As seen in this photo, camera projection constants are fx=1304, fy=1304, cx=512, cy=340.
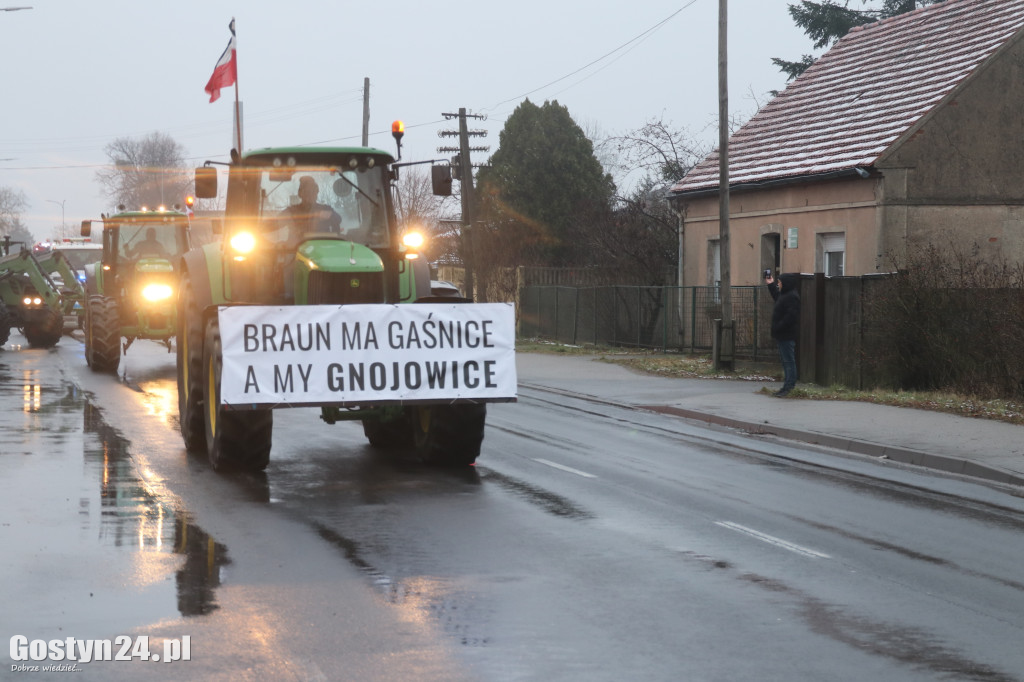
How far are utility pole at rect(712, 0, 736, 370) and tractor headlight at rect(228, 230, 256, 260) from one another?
1378cm

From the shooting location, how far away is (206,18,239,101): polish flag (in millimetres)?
23594

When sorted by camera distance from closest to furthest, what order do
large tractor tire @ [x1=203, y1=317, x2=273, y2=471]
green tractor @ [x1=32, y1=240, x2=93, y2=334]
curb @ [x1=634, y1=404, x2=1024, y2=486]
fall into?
large tractor tire @ [x1=203, y1=317, x2=273, y2=471], curb @ [x1=634, y1=404, x2=1024, y2=486], green tractor @ [x1=32, y1=240, x2=93, y2=334]

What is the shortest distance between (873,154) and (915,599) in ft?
65.0

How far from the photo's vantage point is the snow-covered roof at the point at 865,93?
26.5 meters

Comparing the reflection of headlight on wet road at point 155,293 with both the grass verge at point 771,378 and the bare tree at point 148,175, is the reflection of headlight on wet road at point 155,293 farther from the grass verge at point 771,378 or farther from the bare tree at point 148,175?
the bare tree at point 148,175

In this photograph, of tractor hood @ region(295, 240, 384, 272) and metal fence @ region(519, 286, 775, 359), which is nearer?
tractor hood @ region(295, 240, 384, 272)

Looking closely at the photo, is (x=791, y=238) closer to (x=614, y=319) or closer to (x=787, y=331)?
(x=614, y=319)

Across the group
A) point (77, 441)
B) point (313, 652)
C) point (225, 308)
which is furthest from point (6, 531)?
point (77, 441)

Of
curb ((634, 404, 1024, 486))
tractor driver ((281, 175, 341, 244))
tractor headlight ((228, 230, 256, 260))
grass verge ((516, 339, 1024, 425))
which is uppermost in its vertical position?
tractor driver ((281, 175, 341, 244))

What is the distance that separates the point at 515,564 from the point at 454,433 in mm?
4050

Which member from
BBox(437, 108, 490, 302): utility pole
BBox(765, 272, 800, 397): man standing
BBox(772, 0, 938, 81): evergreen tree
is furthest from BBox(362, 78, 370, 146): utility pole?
BBox(765, 272, 800, 397): man standing

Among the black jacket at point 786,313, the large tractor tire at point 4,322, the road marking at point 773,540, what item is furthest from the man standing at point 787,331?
the large tractor tire at point 4,322

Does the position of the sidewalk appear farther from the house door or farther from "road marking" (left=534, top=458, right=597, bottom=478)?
the house door

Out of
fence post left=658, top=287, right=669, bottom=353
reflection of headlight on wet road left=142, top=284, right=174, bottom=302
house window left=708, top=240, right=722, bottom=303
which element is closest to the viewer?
reflection of headlight on wet road left=142, top=284, right=174, bottom=302
